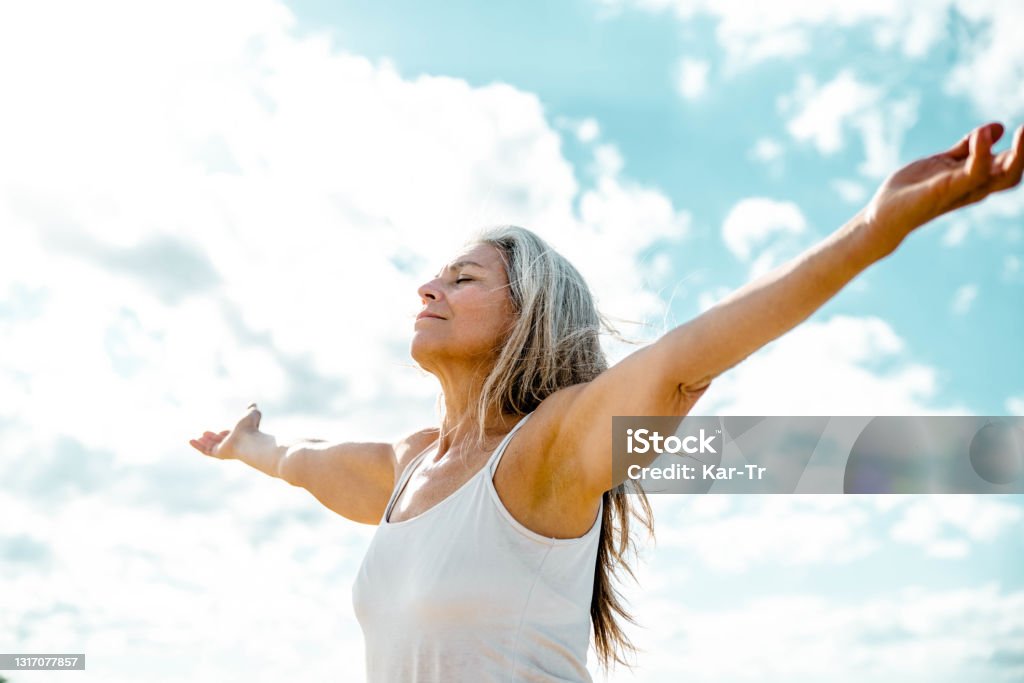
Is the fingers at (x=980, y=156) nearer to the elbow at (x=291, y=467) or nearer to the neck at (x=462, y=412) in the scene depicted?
the neck at (x=462, y=412)

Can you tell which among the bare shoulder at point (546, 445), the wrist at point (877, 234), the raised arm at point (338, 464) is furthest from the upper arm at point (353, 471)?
the wrist at point (877, 234)

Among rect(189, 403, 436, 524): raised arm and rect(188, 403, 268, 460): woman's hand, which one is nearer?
rect(189, 403, 436, 524): raised arm

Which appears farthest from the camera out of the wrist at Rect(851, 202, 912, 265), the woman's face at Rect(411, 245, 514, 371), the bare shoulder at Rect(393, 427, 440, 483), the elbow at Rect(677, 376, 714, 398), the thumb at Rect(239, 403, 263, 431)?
the thumb at Rect(239, 403, 263, 431)

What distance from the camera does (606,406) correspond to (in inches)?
103

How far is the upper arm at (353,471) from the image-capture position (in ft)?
14.7

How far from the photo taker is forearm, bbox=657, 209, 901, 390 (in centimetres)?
210

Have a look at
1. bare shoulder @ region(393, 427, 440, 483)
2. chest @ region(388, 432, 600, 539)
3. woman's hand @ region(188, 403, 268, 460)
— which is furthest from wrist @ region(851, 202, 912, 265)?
woman's hand @ region(188, 403, 268, 460)

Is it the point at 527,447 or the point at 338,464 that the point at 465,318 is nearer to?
the point at 527,447

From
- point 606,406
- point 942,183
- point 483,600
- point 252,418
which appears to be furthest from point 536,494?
point 252,418

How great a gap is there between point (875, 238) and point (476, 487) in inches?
66.2

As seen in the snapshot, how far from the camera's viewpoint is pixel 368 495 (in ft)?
15.1

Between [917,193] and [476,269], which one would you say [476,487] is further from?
[917,193]

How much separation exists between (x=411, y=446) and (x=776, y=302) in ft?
8.40

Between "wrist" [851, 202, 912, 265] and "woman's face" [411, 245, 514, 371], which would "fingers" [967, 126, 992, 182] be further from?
"woman's face" [411, 245, 514, 371]
